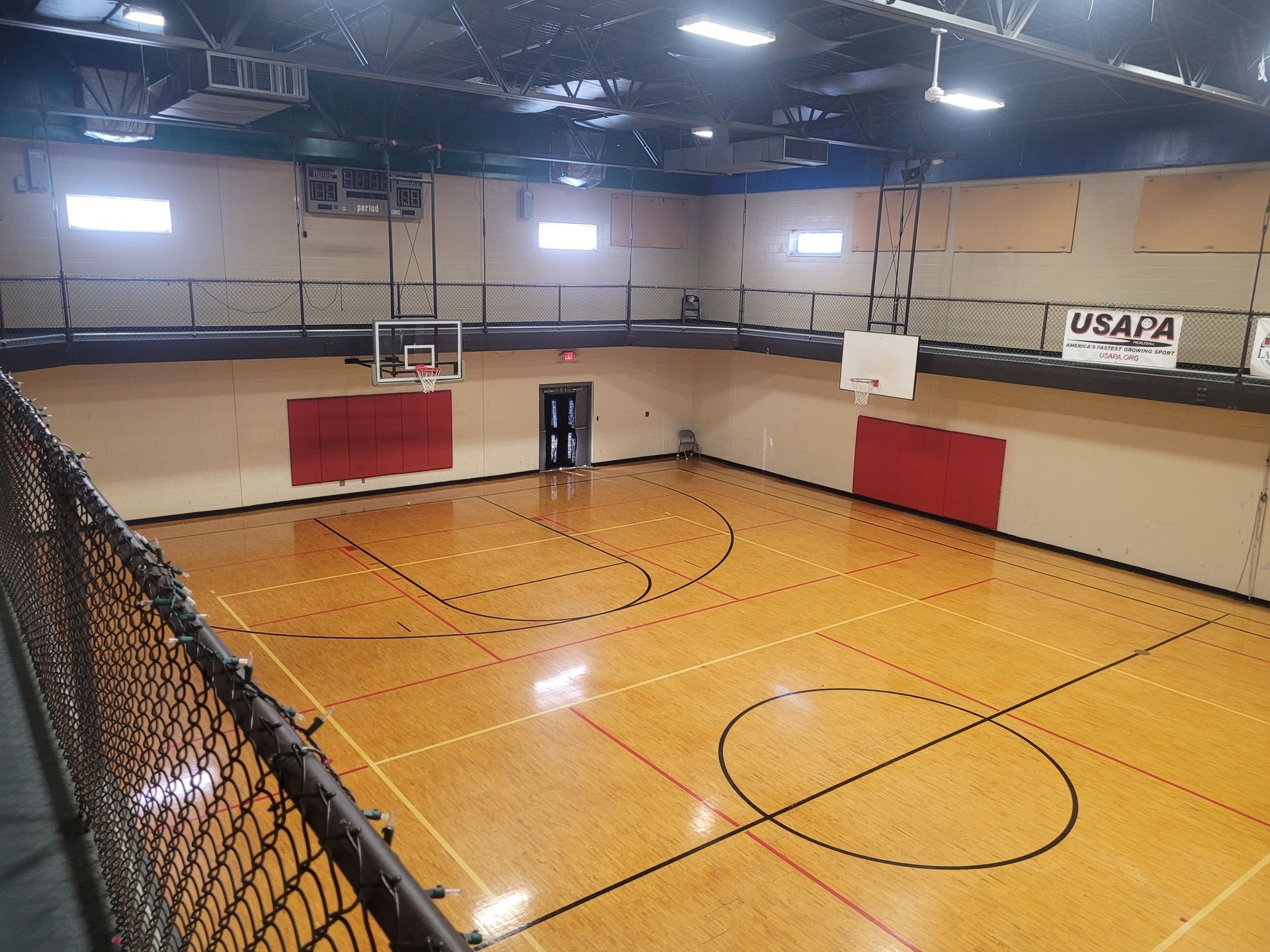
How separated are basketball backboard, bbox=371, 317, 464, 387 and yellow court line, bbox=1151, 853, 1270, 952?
15.0 m

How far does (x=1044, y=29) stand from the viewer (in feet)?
43.0

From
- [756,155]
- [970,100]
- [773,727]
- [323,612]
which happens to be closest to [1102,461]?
[970,100]

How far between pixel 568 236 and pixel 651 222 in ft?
8.70

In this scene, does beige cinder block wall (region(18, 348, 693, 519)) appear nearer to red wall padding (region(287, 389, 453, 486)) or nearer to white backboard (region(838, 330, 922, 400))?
red wall padding (region(287, 389, 453, 486))

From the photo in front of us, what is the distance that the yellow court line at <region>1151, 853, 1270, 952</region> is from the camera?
7109mm

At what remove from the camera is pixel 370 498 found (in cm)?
2048

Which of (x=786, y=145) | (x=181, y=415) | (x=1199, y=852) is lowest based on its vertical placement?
(x=1199, y=852)

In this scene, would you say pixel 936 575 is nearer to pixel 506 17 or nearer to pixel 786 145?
pixel 786 145

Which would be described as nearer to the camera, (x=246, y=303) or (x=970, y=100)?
(x=970, y=100)

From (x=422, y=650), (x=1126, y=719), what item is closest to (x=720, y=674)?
(x=422, y=650)

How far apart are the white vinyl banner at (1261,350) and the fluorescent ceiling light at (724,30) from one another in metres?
8.63

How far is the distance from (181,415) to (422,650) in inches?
352

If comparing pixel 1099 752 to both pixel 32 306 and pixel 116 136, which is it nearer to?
pixel 116 136

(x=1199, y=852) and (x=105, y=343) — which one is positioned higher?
(x=105, y=343)
